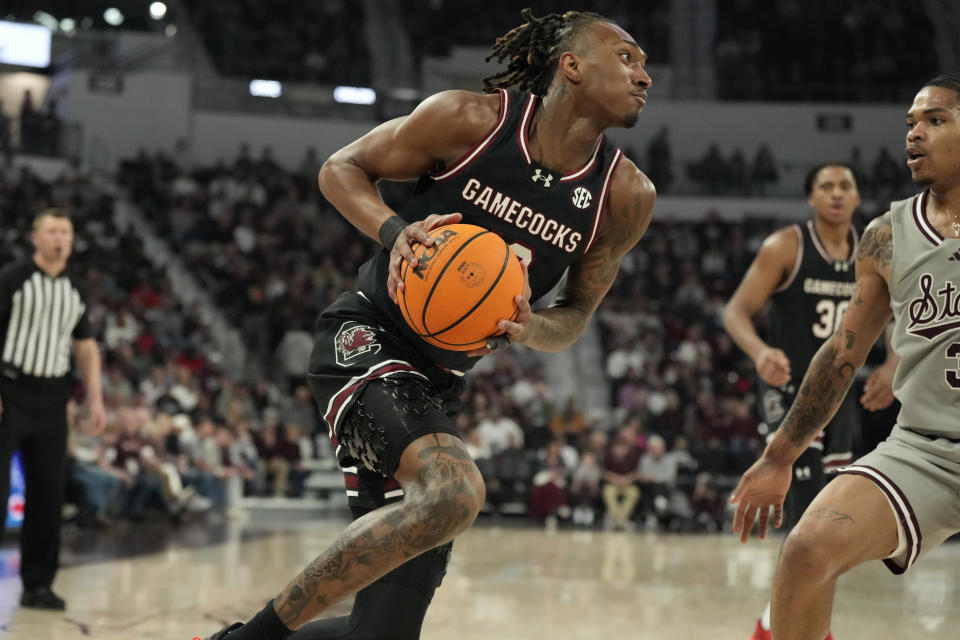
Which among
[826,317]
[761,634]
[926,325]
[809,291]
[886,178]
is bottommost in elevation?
[761,634]

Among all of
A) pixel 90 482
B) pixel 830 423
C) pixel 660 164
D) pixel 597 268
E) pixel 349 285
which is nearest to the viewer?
pixel 597 268

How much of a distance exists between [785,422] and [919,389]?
43cm

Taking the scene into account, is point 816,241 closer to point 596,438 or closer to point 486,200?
point 486,200

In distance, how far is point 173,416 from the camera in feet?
41.3

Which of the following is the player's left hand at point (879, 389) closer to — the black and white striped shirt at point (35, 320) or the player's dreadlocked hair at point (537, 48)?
the player's dreadlocked hair at point (537, 48)

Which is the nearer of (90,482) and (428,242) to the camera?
(428,242)

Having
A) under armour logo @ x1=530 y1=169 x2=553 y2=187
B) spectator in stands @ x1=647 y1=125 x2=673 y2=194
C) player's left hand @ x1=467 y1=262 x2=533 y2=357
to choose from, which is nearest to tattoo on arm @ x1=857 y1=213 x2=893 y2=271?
Result: under armour logo @ x1=530 y1=169 x2=553 y2=187

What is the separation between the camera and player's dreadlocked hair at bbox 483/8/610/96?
354cm

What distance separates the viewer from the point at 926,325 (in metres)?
3.09

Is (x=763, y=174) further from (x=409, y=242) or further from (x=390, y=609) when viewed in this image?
(x=390, y=609)

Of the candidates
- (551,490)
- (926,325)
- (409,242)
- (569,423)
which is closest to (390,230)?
(409,242)

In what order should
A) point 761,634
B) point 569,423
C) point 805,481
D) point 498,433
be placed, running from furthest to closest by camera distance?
point 569,423 → point 498,433 → point 805,481 → point 761,634

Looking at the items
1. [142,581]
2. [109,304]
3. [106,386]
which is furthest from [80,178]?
[142,581]

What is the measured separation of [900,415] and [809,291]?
85.0 inches
